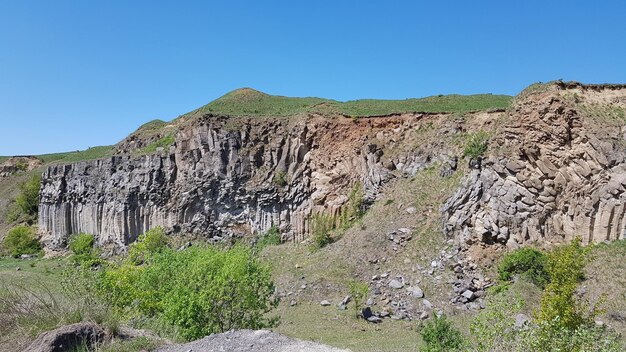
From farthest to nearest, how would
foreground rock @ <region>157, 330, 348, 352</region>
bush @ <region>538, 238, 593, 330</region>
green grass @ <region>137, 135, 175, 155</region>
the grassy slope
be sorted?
green grass @ <region>137, 135, 175, 155</region>, the grassy slope, bush @ <region>538, 238, 593, 330</region>, foreground rock @ <region>157, 330, 348, 352</region>

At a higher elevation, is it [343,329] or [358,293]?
[358,293]

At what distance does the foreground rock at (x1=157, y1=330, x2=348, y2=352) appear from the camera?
25.8ft

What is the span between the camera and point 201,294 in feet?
49.4

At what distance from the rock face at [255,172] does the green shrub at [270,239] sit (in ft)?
1.83

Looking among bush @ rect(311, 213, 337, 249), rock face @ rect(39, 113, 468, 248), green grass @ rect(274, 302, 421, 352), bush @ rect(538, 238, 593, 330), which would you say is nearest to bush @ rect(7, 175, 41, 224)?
rock face @ rect(39, 113, 468, 248)

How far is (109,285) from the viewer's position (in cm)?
1892

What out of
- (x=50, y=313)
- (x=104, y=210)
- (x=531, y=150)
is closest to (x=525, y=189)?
(x=531, y=150)

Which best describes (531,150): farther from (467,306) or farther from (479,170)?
(467,306)

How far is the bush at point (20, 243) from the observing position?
50531mm

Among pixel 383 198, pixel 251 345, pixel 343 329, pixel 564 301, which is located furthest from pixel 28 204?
pixel 564 301

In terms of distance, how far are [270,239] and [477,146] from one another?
1847cm

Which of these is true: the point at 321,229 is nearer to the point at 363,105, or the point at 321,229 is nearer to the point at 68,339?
the point at 363,105

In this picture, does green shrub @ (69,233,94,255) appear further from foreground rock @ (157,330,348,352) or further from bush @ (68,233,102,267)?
foreground rock @ (157,330,348,352)

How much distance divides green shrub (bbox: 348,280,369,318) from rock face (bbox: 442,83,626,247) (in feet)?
21.3
